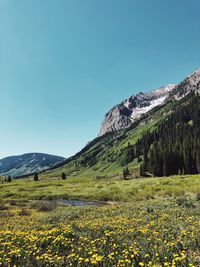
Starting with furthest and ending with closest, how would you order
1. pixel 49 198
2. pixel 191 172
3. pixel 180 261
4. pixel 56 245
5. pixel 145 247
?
pixel 191 172, pixel 49 198, pixel 56 245, pixel 145 247, pixel 180 261

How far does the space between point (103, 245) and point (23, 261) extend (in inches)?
133

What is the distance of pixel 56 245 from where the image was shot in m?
11.5

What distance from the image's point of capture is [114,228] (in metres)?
15.2

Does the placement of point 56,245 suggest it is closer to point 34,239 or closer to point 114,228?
point 34,239

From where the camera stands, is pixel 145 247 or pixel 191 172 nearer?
pixel 145 247

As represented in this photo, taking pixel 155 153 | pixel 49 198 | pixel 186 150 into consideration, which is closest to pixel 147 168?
pixel 155 153

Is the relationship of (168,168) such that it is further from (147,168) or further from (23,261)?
(23,261)

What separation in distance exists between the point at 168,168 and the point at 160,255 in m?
128

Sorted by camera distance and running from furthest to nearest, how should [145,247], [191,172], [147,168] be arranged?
1. [147,168]
2. [191,172]
3. [145,247]

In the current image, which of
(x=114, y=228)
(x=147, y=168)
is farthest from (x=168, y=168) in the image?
(x=114, y=228)

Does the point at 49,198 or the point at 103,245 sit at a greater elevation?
the point at 103,245

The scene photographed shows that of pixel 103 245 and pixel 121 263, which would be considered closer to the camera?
pixel 121 263

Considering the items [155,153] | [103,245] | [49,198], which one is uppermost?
[155,153]

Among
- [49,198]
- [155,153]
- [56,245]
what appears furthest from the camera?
[155,153]
